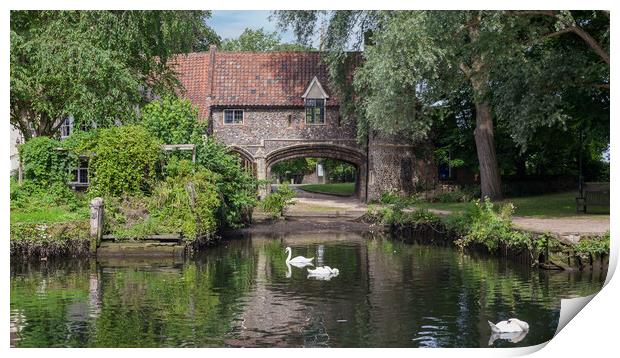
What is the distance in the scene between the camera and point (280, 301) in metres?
17.2

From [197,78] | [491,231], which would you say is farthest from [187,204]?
[197,78]

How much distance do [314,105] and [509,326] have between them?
29.6m

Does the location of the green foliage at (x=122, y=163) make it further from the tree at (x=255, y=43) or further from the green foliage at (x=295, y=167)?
the green foliage at (x=295, y=167)

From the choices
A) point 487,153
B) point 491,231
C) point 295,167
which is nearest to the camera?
point 491,231

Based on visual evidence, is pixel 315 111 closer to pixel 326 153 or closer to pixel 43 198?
pixel 326 153

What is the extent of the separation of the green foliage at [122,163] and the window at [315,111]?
54.7 ft

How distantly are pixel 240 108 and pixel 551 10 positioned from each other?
72.0 feet

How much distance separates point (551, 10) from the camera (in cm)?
2308

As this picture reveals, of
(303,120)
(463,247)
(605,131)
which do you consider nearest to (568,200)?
(605,131)

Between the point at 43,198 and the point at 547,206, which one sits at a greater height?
the point at 43,198

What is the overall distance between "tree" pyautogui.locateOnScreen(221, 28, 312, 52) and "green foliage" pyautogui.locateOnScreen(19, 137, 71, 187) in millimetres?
33730

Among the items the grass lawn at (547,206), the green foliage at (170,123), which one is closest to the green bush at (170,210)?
the green foliage at (170,123)

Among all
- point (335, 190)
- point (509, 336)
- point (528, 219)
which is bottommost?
point (509, 336)

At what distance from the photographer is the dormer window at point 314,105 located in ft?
142
